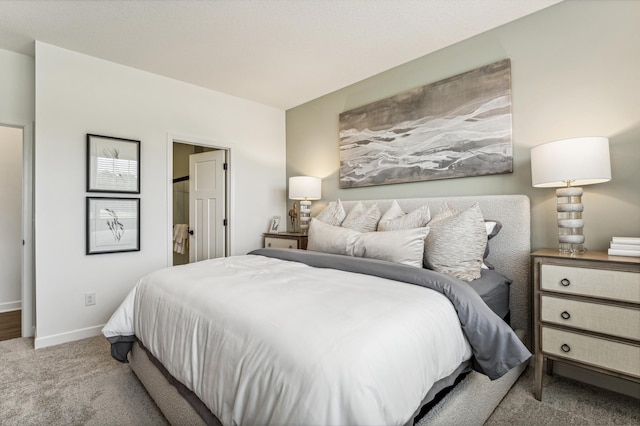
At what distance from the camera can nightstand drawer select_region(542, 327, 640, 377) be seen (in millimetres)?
1553

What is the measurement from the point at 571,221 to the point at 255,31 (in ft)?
8.53

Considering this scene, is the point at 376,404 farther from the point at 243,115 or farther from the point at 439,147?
the point at 243,115

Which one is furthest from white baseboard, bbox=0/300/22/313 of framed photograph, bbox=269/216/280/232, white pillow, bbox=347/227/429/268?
white pillow, bbox=347/227/429/268

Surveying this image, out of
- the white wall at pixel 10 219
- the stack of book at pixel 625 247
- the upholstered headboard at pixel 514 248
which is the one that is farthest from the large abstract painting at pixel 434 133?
the white wall at pixel 10 219

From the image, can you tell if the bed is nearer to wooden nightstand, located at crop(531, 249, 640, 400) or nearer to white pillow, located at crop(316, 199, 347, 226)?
wooden nightstand, located at crop(531, 249, 640, 400)

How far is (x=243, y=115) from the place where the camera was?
13.0ft

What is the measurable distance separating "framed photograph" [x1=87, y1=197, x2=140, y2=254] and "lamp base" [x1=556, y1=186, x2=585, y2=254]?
139 inches

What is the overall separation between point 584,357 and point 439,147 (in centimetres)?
179

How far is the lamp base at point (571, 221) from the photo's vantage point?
1.88m

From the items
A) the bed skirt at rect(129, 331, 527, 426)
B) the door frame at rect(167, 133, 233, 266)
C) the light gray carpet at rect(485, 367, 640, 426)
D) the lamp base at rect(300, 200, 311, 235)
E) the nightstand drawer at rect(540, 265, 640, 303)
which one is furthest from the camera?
the lamp base at rect(300, 200, 311, 235)

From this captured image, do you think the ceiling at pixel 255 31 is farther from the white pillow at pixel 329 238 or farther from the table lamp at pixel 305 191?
the white pillow at pixel 329 238

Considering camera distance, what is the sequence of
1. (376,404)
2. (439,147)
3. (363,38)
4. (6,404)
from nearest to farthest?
(376,404), (6,404), (363,38), (439,147)

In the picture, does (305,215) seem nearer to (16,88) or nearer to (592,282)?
(592,282)

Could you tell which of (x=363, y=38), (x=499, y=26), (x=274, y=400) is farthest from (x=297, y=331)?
(x=499, y=26)
